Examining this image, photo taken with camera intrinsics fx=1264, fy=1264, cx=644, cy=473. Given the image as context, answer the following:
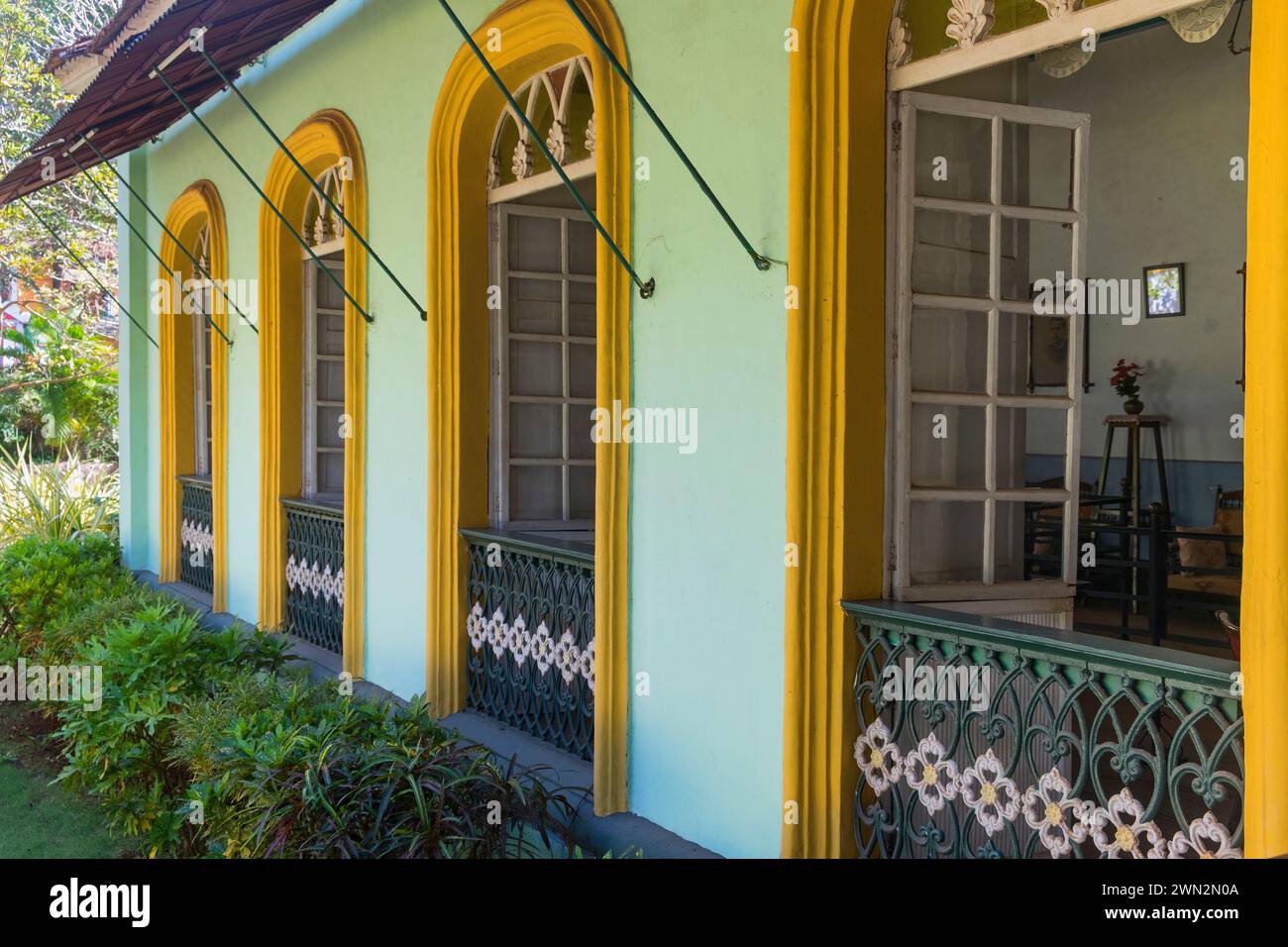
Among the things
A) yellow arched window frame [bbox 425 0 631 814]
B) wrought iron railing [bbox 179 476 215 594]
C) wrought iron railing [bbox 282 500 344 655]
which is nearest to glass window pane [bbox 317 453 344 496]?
wrought iron railing [bbox 282 500 344 655]

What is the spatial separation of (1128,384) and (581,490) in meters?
5.76

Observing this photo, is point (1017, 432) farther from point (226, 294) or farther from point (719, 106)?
point (226, 294)

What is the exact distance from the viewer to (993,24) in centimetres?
363

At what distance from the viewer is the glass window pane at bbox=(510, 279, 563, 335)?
644 centimetres

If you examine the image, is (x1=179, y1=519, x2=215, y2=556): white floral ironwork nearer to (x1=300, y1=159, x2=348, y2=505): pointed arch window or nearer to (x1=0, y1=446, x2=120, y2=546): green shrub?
(x1=0, y1=446, x2=120, y2=546): green shrub

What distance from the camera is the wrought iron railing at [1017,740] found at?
289 cm

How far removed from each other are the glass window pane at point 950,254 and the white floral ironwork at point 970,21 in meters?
0.55

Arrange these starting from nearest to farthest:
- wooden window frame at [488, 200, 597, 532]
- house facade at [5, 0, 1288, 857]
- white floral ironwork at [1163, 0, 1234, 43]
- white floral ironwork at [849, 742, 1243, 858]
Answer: white floral ironwork at [849, 742, 1243, 858], house facade at [5, 0, 1288, 857], white floral ironwork at [1163, 0, 1234, 43], wooden window frame at [488, 200, 597, 532]

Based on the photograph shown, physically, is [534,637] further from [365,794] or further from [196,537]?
[196,537]

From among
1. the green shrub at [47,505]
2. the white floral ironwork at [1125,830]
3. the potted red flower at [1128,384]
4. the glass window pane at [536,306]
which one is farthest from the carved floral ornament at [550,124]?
the green shrub at [47,505]

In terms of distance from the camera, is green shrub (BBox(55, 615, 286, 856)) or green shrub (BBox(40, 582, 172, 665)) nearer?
green shrub (BBox(55, 615, 286, 856))

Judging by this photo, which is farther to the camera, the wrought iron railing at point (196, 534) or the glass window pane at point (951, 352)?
the wrought iron railing at point (196, 534)

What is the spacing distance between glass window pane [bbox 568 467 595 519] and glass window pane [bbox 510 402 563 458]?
0.15 meters

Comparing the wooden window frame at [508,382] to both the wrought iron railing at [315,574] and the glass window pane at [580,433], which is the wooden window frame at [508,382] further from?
the wrought iron railing at [315,574]
